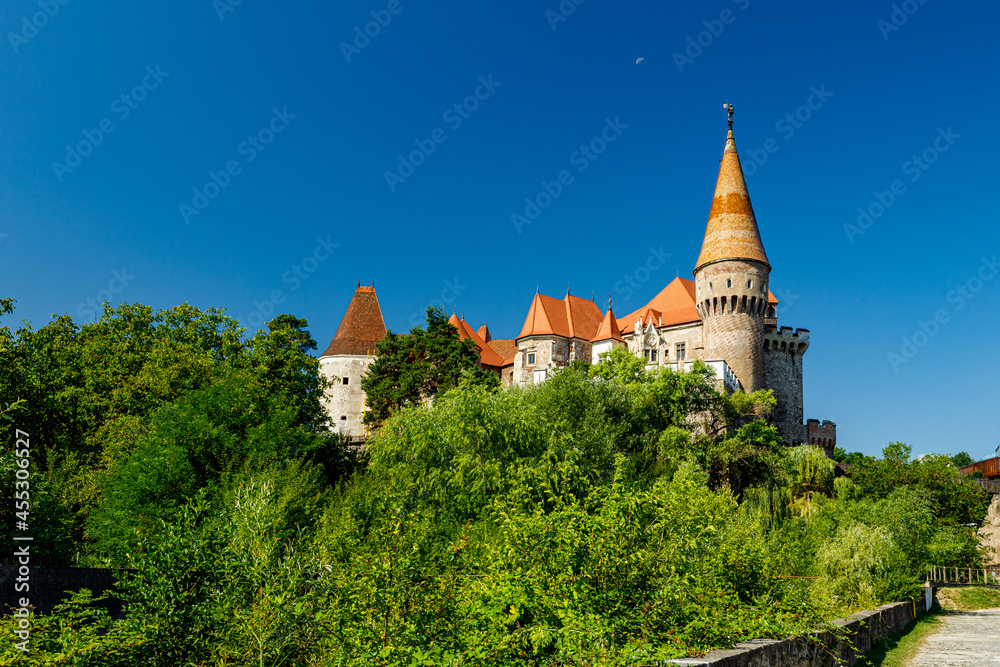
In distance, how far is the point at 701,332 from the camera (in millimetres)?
47781

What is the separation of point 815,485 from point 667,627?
3231 centimetres

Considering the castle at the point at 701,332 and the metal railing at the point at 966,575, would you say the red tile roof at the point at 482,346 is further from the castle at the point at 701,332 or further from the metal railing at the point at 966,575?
the metal railing at the point at 966,575

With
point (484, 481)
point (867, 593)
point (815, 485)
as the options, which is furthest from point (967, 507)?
point (484, 481)

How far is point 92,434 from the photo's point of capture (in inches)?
1052

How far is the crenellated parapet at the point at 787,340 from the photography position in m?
47.7

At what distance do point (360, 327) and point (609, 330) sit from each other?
20163mm

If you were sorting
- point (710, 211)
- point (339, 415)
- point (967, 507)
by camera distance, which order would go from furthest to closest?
point (339, 415), point (710, 211), point (967, 507)

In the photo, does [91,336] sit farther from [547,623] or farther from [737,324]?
[737,324]

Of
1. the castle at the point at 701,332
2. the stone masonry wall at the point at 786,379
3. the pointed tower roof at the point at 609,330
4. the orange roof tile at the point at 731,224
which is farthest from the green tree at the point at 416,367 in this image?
the stone masonry wall at the point at 786,379

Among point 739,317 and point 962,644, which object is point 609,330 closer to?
point 739,317

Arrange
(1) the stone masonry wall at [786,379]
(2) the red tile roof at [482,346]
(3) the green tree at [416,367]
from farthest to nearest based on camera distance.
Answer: (2) the red tile roof at [482,346]
(1) the stone masonry wall at [786,379]
(3) the green tree at [416,367]

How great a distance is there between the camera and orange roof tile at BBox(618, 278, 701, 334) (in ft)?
162

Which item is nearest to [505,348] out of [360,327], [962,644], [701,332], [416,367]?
[360,327]

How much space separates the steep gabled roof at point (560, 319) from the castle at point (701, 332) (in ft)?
0.33
